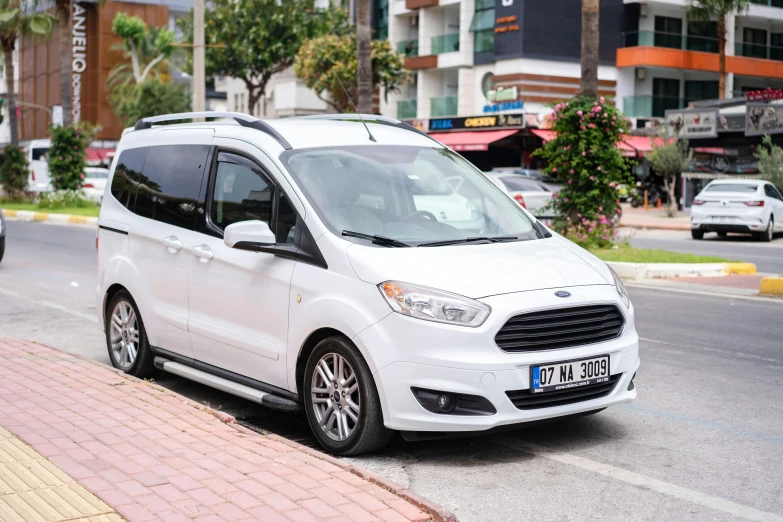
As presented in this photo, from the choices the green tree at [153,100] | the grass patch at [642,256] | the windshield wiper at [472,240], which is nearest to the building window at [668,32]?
the grass patch at [642,256]

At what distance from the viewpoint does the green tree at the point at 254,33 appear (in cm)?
4925

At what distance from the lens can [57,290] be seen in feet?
43.6

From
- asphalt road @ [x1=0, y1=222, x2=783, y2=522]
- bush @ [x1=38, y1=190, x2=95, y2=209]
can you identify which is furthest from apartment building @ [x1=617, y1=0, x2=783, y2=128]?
asphalt road @ [x1=0, y1=222, x2=783, y2=522]

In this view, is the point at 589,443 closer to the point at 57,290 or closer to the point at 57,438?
the point at 57,438

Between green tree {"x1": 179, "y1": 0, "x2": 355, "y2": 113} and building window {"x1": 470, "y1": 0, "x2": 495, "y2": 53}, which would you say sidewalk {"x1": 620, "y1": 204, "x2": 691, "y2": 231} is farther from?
green tree {"x1": 179, "y1": 0, "x2": 355, "y2": 113}

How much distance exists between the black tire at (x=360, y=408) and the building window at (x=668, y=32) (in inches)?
1854

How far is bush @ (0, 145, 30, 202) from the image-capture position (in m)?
38.5

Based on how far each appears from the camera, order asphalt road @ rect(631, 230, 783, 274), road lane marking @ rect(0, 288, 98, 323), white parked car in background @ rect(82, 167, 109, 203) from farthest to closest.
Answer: white parked car in background @ rect(82, 167, 109, 203) → asphalt road @ rect(631, 230, 783, 274) → road lane marking @ rect(0, 288, 98, 323)

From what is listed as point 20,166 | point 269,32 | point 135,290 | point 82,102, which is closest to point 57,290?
point 135,290

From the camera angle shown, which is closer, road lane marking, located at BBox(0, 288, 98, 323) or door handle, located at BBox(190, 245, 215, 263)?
door handle, located at BBox(190, 245, 215, 263)

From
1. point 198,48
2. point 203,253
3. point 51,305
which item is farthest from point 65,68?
point 203,253

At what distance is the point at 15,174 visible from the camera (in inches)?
1527

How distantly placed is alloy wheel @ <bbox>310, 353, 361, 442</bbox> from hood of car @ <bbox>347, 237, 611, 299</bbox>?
54 cm

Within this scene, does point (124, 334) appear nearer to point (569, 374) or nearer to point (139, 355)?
point (139, 355)
